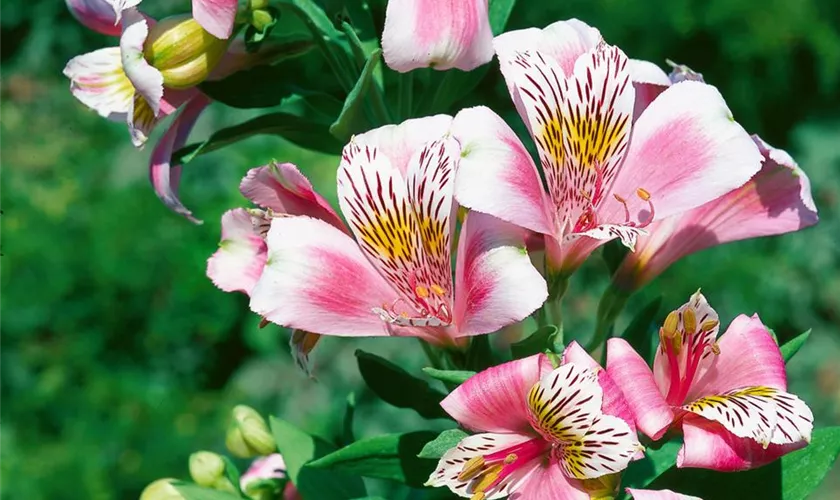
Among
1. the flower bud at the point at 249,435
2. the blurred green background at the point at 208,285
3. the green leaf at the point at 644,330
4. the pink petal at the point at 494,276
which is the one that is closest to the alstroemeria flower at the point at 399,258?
the pink petal at the point at 494,276

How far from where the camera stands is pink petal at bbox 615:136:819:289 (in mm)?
844

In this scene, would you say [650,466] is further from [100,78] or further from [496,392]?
[100,78]

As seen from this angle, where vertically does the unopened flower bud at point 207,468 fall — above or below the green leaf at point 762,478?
below

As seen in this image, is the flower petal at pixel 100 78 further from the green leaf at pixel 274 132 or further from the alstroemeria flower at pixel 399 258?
the alstroemeria flower at pixel 399 258

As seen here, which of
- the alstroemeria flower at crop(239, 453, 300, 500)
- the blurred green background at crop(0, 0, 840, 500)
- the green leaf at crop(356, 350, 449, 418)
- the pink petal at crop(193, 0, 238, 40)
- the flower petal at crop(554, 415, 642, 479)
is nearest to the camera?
the flower petal at crop(554, 415, 642, 479)

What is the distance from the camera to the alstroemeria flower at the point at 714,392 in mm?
687

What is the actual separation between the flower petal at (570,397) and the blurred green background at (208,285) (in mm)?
2131

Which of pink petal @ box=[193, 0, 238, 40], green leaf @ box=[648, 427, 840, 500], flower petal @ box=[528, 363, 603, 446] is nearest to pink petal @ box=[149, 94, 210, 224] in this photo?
pink petal @ box=[193, 0, 238, 40]

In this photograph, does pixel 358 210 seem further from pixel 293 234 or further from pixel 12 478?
pixel 12 478

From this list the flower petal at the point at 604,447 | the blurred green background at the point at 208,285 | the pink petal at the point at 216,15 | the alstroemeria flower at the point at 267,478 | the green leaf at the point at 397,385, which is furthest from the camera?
the blurred green background at the point at 208,285

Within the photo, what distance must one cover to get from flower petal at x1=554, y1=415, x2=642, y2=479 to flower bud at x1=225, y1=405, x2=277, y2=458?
0.46m

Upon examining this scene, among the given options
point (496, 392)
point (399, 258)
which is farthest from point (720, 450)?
point (399, 258)

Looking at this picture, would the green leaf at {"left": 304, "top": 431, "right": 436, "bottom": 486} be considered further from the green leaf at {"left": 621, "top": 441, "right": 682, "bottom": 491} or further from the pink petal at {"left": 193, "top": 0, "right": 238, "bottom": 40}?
the pink petal at {"left": 193, "top": 0, "right": 238, "bottom": 40}

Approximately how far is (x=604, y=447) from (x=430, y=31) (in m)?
0.32
